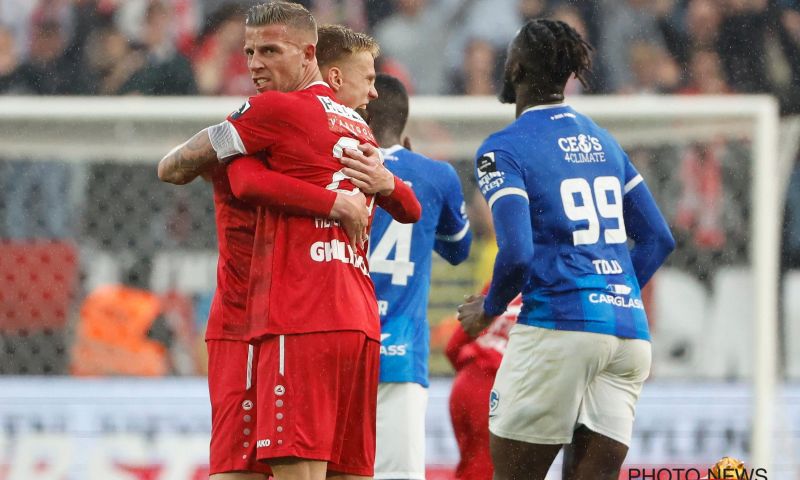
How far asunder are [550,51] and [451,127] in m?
3.23

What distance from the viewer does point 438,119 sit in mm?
7258

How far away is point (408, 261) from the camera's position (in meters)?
4.84

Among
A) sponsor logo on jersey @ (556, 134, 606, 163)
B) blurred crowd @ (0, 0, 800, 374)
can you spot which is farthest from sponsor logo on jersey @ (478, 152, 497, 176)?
blurred crowd @ (0, 0, 800, 374)

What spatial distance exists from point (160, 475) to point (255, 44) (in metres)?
4.02

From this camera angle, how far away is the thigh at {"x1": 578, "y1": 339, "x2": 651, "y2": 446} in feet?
13.0

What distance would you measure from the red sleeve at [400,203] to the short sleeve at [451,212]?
111 centimetres

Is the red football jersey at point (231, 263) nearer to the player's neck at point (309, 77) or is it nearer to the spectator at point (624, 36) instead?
the player's neck at point (309, 77)

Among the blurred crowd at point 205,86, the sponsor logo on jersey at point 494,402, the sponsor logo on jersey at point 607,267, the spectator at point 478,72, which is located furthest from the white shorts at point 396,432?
the spectator at point 478,72

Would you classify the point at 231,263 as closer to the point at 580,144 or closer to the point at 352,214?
the point at 352,214

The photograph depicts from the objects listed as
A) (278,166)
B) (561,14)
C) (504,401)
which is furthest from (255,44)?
(561,14)

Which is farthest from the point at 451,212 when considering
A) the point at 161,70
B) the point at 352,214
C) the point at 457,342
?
the point at 161,70

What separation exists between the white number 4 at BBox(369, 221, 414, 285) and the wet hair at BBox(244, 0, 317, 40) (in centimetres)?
133

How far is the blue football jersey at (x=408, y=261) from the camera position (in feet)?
15.7

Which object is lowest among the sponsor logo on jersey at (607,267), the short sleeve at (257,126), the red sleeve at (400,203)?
the sponsor logo on jersey at (607,267)
